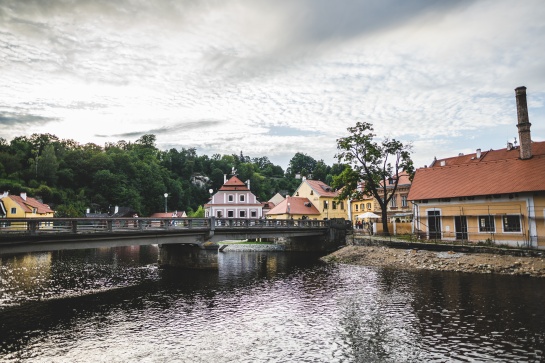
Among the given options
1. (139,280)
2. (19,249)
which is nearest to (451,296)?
(139,280)

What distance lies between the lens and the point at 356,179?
152 feet

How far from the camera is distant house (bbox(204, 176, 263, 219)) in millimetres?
69094

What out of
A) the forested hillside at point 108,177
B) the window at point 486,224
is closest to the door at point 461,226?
the window at point 486,224

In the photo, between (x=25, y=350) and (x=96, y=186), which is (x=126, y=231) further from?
(x=96, y=186)

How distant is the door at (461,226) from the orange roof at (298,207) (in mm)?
33416

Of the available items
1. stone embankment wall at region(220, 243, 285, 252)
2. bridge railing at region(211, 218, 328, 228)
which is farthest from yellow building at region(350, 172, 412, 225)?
stone embankment wall at region(220, 243, 285, 252)

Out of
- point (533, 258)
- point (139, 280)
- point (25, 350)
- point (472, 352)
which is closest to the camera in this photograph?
point (472, 352)

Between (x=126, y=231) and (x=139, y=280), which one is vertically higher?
(x=126, y=231)

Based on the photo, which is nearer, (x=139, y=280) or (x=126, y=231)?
(x=126, y=231)

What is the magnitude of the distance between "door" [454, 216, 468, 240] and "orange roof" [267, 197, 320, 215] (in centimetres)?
3342

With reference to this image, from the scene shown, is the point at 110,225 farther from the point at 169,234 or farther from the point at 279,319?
the point at 279,319

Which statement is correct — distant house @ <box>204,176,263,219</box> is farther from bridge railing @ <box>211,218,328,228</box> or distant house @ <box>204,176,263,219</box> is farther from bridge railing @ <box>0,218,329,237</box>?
bridge railing @ <box>0,218,329,237</box>

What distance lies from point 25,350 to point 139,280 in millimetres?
16351

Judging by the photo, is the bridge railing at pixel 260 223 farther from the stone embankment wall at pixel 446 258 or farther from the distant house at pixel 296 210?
the distant house at pixel 296 210
